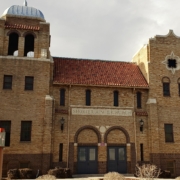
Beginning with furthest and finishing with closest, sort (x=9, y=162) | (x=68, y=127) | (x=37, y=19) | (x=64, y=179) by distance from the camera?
(x=37, y=19) < (x=68, y=127) < (x=9, y=162) < (x=64, y=179)

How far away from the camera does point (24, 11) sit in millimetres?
27594

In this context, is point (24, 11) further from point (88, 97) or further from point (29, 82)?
point (88, 97)

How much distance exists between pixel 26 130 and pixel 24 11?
39.1 ft

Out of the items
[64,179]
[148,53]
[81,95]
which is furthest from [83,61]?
[64,179]

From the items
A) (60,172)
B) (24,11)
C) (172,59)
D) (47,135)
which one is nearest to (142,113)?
(172,59)

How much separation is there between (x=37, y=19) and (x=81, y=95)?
8.74m

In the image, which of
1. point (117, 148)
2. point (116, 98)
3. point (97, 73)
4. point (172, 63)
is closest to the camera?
point (117, 148)

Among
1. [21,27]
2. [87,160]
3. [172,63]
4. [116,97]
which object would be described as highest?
[21,27]

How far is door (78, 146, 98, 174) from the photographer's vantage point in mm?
24719

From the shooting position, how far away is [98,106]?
25.9 m

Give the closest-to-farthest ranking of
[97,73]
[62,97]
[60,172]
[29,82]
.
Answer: [60,172], [29,82], [62,97], [97,73]

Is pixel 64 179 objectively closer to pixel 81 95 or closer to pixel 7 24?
pixel 81 95

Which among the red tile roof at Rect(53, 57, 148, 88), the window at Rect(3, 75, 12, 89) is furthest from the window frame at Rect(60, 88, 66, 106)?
the window at Rect(3, 75, 12, 89)

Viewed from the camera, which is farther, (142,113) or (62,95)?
(142,113)
